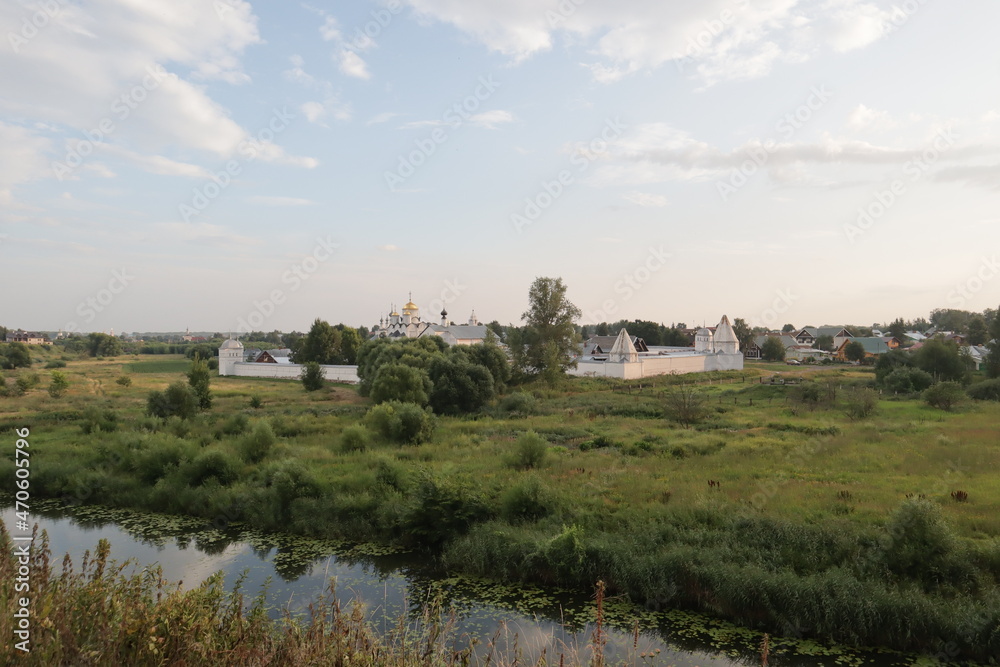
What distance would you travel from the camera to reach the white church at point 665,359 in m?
45.4

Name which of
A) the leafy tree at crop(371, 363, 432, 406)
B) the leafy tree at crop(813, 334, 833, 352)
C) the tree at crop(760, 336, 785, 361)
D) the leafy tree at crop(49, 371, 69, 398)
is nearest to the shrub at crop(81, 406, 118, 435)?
the leafy tree at crop(371, 363, 432, 406)

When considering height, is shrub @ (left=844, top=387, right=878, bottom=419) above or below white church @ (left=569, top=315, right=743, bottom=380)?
below

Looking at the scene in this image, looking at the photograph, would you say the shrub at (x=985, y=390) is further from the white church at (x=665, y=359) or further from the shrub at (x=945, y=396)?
the white church at (x=665, y=359)

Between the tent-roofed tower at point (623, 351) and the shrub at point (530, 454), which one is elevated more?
the tent-roofed tower at point (623, 351)

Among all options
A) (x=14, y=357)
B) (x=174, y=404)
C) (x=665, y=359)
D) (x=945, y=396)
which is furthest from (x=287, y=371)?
(x=945, y=396)

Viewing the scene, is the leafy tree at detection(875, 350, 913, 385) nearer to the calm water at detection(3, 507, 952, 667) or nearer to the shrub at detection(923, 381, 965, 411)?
the shrub at detection(923, 381, 965, 411)

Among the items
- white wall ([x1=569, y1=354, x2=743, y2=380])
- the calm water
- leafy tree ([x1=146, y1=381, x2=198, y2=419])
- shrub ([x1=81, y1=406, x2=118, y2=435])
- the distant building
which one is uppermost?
the distant building

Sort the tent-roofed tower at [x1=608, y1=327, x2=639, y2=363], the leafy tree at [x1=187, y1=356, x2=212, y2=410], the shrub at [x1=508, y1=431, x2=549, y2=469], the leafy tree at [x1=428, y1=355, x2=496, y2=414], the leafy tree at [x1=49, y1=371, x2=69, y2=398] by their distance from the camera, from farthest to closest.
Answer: the tent-roofed tower at [x1=608, y1=327, x2=639, y2=363] < the leafy tree at [x1=49, y1=371, x2=69, y2=398] < the leafy tree at [x1=187, y1=356, x2=212, y2=410] < the leafy tree at [x1=428, y1=355, x2=496, y2=414] < the shrub at [x1=508, y1=431, x2=549, y2=469]

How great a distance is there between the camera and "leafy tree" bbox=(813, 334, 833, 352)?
274 feet

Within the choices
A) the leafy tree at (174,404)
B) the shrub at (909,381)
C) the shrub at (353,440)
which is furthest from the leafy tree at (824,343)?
the leafy tree at (174,404)

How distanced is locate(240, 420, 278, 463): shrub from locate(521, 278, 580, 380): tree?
24438mm

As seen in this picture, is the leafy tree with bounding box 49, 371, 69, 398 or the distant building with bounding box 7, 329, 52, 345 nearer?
the leafy tree with bounding box 49, 371, 69, 398

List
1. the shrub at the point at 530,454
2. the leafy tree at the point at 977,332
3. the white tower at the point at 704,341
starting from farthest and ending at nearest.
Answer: the leafy tree at the point at 977,332 → the white tower at the point at 704,341 → the shrub at the point at 530,454

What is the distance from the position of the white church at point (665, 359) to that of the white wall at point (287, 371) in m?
18.2
